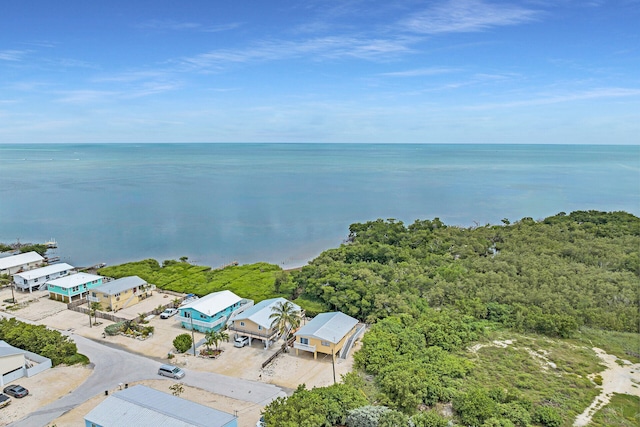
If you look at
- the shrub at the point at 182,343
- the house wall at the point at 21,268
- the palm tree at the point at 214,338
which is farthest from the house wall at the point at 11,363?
the house wall at the point at 21,268

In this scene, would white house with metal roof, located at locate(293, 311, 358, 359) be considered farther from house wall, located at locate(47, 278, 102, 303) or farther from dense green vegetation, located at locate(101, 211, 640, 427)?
house wall, located at locate(47, 278, 102, 303)

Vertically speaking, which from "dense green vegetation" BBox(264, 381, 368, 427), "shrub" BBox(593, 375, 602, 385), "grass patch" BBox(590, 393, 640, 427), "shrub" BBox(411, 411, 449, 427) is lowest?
"grass patch" BBox(590, 393, 640, 427)

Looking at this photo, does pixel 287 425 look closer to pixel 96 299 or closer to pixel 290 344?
pixel 290 344

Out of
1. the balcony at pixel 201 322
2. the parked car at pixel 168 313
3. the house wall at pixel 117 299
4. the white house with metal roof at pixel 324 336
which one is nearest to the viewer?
the white house with metal roof at pixel 324 336

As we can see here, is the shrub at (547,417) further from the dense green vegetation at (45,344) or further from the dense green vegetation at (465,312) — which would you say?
the dense green vegetation at (45,344)

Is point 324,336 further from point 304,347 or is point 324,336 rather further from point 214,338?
point 214,338

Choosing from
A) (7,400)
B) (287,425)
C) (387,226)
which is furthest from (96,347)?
(387,226)

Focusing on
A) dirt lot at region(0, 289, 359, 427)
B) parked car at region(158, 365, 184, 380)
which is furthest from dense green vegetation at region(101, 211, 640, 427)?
parked car at region(158, 365, 184, 380)
